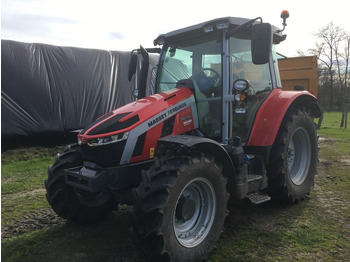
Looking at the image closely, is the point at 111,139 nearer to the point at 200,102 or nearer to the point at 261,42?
the point at 200,102

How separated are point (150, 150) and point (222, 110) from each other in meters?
1.03

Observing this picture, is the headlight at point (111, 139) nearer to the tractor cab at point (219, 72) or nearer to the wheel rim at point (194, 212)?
the wheel rim at point (194, 212)

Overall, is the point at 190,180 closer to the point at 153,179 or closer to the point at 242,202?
the point at 153,179

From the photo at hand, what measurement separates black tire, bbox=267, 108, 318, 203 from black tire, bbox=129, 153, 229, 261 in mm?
1139

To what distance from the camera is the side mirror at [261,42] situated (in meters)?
3.08

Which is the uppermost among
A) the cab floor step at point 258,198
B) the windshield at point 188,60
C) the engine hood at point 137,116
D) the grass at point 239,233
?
the windshield at point 188,60

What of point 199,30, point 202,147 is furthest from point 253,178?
point 199,30

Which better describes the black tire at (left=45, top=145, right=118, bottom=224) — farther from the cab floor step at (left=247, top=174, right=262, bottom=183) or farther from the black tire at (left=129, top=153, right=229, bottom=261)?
the cab floor step at (left=247, top=174, right=262, bottom=183)

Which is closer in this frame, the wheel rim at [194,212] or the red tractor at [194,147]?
the red tractor at [194,147]

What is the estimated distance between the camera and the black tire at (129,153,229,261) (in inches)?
95.8

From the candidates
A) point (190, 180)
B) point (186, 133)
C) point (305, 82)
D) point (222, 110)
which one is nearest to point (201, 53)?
point (222, 110)

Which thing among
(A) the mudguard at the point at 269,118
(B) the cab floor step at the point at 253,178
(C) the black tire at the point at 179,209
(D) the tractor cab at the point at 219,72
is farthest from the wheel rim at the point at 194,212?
(A) the mudguard at the point at 269,118

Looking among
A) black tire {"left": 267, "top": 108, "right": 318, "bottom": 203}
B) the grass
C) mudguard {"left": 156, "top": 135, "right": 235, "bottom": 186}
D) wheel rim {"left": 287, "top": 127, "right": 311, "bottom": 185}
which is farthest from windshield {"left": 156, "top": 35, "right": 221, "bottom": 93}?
the grass

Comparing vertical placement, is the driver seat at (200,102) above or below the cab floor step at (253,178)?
above
